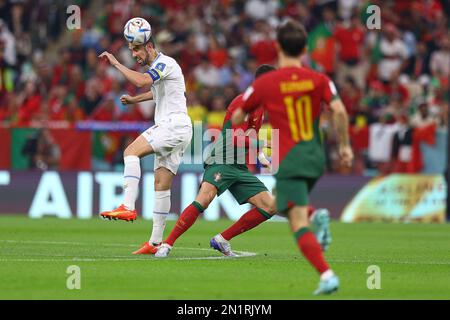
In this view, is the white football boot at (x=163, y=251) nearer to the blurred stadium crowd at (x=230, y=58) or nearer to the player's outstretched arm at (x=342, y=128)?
the player's outstretched arm at (x=342, y=128)

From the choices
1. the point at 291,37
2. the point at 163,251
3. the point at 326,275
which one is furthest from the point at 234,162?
the point at 326,275

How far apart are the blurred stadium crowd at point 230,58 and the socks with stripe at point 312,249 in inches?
549

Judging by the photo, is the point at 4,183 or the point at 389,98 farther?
the point at 389,98

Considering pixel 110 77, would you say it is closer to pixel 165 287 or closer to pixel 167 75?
pixel 167 75

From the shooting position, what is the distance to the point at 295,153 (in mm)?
10094

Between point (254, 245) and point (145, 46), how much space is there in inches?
144

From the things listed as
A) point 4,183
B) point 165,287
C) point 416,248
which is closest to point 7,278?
point 165,287

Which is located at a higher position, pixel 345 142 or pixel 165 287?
pixel 345 142

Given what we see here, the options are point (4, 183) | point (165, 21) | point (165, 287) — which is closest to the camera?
point (165, 287)

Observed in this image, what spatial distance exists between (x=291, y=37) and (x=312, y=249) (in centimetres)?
180

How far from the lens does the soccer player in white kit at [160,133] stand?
534 inches

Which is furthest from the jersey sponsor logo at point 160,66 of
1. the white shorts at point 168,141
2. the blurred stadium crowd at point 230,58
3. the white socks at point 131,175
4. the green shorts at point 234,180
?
the blurred stadium crowd at point 230,58
